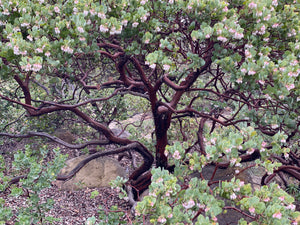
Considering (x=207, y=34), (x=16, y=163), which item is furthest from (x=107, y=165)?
(x=207, y=34)

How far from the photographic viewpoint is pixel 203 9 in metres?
2.81

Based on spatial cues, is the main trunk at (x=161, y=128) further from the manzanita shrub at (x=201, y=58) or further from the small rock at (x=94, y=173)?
the small rock at (x=94, y=173)

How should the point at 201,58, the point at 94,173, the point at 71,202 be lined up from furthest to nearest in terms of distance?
the point at 94,173, the point at 71,202, the point at 201,58

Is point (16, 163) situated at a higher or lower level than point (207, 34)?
lower

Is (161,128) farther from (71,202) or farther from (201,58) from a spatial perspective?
(71,202)

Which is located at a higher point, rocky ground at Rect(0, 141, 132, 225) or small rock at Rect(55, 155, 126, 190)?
small rock at Rect(55, 155, 126, 190)

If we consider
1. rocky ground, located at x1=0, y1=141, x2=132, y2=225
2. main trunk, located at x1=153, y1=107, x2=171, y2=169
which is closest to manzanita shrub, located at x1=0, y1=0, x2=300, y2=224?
main trunk, located at x1=153, y1=107, x2=171, y2=169

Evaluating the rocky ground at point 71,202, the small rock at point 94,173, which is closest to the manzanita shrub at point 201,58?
the rocky ground at point 71,202

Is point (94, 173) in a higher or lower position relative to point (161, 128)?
A: higher

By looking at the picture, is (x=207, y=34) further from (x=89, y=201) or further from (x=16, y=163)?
(x=89, y=201)

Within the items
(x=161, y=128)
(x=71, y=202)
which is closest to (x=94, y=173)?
(x=71, y=202)

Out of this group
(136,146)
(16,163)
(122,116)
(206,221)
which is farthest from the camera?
(122,116)

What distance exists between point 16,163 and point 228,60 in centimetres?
225

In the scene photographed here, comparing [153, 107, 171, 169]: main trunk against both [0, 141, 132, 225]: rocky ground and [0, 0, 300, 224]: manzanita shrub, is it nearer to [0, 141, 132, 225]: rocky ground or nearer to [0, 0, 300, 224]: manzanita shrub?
[0, 0, 300, 224]: manzanita shrub
